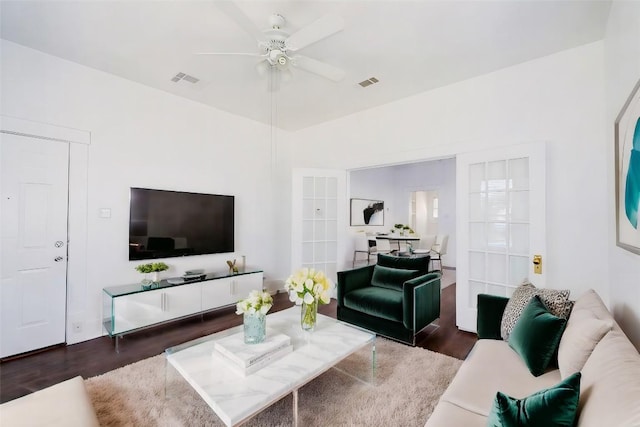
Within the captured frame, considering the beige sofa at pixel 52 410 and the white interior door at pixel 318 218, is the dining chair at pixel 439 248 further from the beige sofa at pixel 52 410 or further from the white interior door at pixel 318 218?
the beige sofa at pixel 52 410

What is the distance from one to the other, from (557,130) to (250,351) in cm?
328

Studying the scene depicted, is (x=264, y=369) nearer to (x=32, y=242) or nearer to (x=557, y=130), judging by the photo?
(x=32, y=242)

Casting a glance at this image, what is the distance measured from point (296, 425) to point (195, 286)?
2.29 m

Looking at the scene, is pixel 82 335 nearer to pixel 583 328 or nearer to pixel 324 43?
pixel 324 43

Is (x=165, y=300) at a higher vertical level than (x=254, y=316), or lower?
lower

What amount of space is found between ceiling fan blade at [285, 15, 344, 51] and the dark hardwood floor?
9.29 ft

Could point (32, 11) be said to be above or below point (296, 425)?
above

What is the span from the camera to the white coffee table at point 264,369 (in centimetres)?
140

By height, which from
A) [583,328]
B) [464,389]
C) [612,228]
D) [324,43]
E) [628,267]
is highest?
[324,43]

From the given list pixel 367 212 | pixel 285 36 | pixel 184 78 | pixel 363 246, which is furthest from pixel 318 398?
pixel 367 212

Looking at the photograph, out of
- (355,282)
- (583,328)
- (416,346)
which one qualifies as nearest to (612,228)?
(583,328)

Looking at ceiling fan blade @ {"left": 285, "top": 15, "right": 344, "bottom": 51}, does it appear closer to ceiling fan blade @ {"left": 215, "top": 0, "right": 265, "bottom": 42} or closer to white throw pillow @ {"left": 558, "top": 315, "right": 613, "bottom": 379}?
ceiling fan blade @ {"left": 215, "top": 0, "right": 265, "bottom": 42}

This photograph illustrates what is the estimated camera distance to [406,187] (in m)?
8.20

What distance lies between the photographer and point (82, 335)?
292 centimetres
